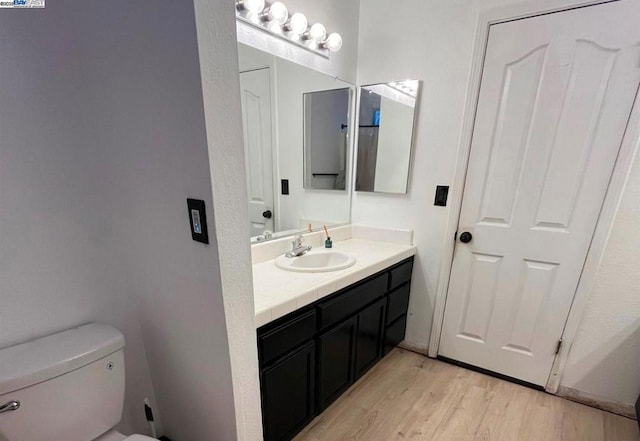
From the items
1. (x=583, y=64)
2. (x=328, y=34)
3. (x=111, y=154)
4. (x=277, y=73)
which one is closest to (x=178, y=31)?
(x=111, y=154)

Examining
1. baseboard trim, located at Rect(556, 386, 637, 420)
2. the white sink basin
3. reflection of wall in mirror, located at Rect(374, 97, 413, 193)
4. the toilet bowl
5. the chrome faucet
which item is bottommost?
baseboard trim, located at Rect(556, 386, 637, 420)

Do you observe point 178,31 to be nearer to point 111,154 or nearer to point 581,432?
point 111,154

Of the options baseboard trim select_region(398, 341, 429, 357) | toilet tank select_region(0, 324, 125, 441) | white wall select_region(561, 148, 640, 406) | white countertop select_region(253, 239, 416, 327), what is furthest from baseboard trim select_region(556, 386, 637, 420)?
toilet tank select_region(0, 324, 125, 441)

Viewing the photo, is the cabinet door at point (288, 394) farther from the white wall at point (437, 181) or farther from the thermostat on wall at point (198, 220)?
the white wall at point (437, 181)

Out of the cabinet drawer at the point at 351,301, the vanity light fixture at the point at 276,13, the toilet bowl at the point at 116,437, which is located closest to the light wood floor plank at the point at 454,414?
the cabinet drawer at the point at 351,301

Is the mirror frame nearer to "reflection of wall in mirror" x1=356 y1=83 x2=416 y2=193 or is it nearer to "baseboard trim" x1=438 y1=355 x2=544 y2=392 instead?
"reflection of wall in mirror" x1=356 y1=83 x2=416 y2=193

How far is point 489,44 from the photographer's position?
157 centimetres

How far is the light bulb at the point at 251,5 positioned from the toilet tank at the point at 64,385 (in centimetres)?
150

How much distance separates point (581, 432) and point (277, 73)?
2.55m

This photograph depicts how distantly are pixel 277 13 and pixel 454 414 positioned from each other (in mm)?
2355

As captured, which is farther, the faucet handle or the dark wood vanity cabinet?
the faucet handle

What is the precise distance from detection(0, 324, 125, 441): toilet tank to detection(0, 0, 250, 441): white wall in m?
0.10

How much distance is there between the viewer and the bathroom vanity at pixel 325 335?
43.8 inches

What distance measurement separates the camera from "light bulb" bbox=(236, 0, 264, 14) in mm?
1292
